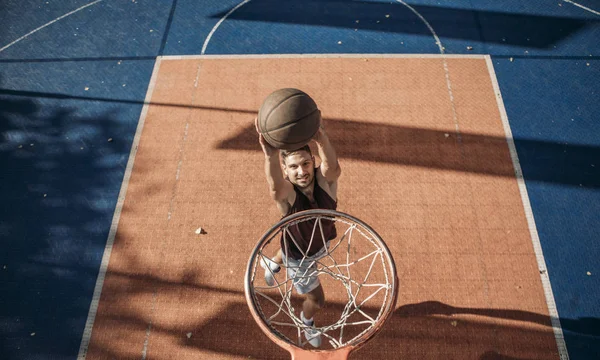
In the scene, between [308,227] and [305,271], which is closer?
[308,227]

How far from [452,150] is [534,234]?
1464mm

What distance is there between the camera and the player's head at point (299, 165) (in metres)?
3.14

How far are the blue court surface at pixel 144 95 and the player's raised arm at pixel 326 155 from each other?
3.25 metres

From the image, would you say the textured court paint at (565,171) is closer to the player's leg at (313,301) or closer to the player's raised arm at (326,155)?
the player's leg at (313,301)

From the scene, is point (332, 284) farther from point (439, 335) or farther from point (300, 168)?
point (300, 168)

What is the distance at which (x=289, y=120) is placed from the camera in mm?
2959

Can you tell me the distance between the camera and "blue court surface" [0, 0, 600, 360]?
16.2 feet

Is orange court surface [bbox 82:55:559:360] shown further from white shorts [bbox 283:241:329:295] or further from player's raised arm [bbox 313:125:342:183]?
player's raised arm [bbox 313:125:342:183]

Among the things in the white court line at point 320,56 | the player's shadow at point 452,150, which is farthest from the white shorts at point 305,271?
the white court line at point 320,56

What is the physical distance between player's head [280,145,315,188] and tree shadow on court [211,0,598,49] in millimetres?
4687

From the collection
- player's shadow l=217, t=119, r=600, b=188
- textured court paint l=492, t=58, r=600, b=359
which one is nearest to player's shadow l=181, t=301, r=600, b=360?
textured court paint l=492, t=58, r=600, b=359

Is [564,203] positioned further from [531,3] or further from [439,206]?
[531,3]

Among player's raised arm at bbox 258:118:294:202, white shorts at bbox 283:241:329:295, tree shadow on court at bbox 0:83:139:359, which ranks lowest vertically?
tree shadow on court at bbox 0:83:139:359

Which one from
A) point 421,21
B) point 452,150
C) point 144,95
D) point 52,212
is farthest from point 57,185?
point 421,21
